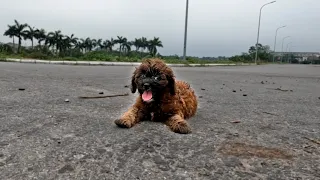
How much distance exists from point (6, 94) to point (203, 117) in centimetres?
342

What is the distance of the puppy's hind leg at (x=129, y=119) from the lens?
3367 millimetres

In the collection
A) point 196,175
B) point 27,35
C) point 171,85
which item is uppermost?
point 27,35

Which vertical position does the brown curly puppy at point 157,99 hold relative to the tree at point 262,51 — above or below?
below

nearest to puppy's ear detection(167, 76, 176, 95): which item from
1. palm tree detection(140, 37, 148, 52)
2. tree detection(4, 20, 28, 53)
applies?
tree detection(4, 20, 28, 53)

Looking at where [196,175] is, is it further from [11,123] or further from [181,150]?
[11,123]

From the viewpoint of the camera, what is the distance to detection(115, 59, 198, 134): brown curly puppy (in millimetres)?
3400

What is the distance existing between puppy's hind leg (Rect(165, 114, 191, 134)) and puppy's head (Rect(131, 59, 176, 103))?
1.05ft

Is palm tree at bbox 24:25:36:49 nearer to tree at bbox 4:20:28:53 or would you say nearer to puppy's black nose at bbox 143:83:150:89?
tree at bbox 4:20:28:53

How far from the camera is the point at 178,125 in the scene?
3.30 meters

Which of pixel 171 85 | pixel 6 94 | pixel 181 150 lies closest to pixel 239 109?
pixel 171 85

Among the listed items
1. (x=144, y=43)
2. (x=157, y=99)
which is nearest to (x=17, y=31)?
(x=144, y=43)

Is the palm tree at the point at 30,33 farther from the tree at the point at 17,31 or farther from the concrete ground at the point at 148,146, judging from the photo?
the concrete ground at the point at 148,146

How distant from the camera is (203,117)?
4.27 metres

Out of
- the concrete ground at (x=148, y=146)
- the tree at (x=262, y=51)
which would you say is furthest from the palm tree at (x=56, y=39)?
the concrete ground at (x=148, y=146)
